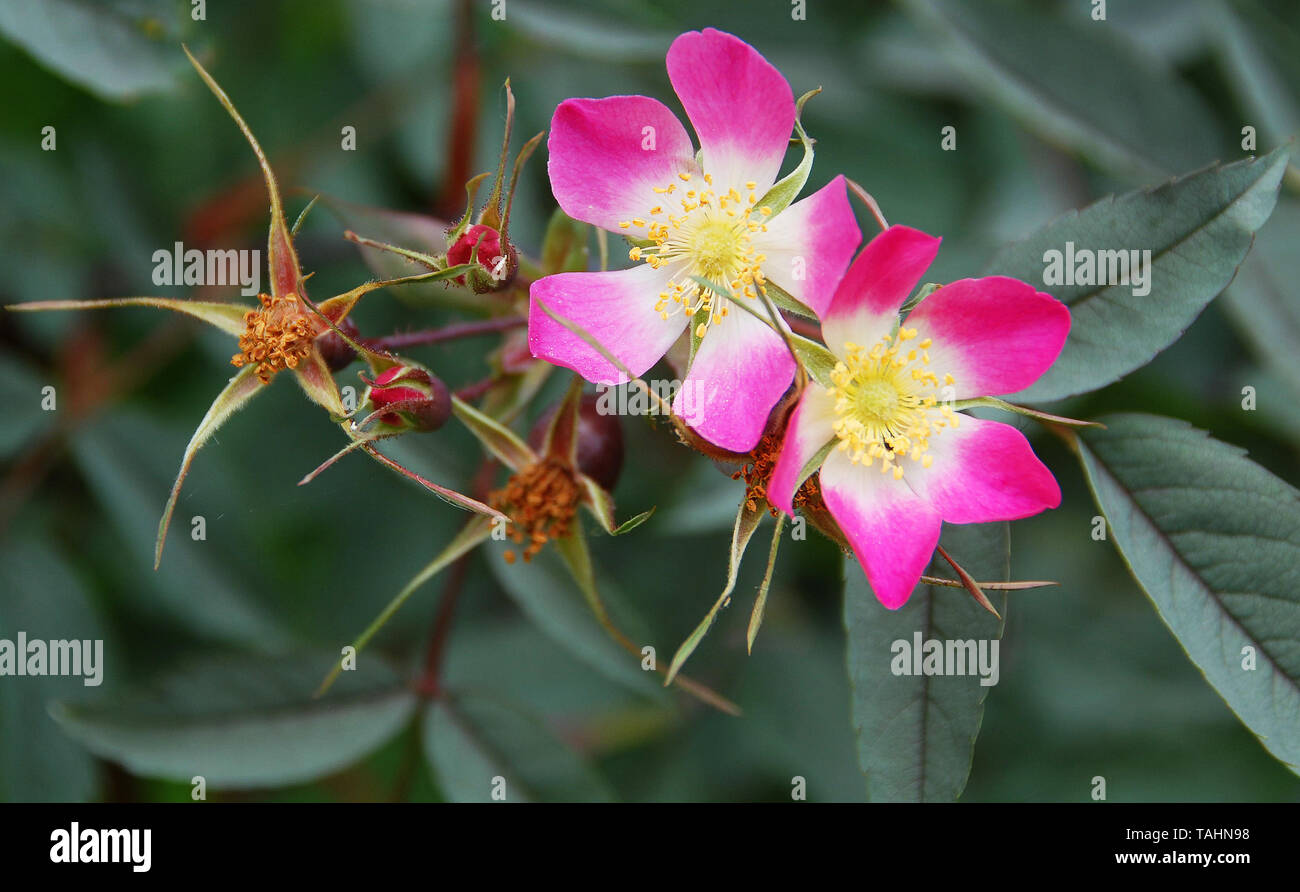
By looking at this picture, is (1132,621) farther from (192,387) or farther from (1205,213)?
(192,387)

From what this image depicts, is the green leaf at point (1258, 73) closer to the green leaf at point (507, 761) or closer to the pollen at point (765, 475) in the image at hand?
the pollen at point (765, 475)

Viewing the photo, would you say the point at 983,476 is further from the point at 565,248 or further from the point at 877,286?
the point at 565,248

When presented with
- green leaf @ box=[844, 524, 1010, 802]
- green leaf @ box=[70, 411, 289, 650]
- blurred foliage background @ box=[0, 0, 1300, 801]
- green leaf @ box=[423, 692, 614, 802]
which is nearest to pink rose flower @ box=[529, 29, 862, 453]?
green leaf @ box=[844, 524, 1010, 802]

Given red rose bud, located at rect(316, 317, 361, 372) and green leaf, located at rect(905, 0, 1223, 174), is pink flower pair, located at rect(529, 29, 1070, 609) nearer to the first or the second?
red rose bud, located at rect(316, 317, 361, 372)

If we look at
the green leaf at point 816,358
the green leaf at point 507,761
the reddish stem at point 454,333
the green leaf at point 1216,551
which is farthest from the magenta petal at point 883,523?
the green leaf at point 507,761
